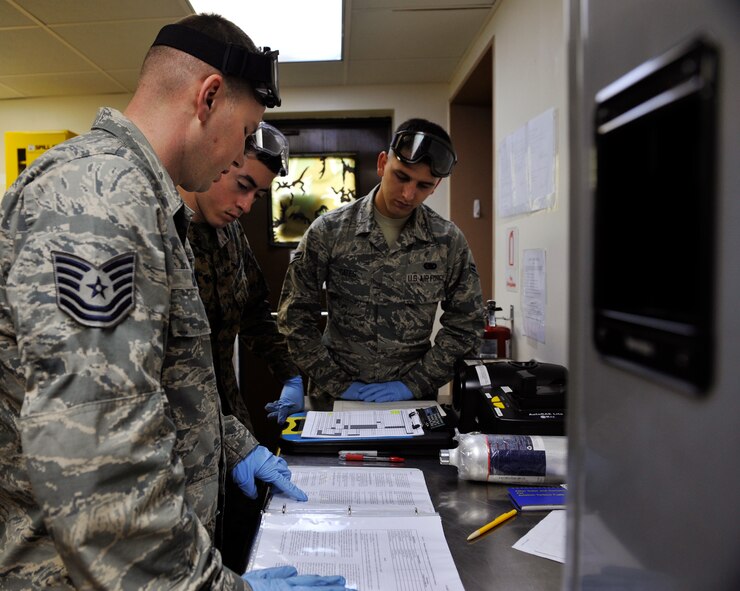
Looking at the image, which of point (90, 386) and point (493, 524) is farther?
point (493, 524)

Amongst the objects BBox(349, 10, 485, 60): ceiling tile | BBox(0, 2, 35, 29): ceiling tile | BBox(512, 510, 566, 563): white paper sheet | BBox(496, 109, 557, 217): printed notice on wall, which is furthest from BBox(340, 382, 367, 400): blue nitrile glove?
BBox(0, 2, 35, 29): ceiling tile

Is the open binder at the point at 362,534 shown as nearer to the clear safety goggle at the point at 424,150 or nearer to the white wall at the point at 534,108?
the white wall at the point at 534,108

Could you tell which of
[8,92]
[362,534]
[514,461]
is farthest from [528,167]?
[8,92]

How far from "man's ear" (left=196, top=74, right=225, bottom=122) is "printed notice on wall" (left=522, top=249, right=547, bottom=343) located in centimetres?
130

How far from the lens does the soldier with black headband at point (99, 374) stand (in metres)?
0.55

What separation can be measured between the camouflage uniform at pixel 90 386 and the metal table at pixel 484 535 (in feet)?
1.11

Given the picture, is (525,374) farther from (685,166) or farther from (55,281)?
(685,166)

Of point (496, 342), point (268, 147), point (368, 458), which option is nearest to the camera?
point (368, 458)

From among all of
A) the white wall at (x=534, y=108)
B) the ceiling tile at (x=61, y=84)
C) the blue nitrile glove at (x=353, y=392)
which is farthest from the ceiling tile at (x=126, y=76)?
the blue nitrile glove at (x=353, y=392)

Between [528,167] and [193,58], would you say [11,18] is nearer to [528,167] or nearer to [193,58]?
[193,58]

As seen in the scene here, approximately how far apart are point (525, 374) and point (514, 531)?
430 mm

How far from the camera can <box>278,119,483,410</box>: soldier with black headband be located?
1979mm

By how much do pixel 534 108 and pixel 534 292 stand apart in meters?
0.66

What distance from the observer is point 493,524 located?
0.91 meters
